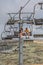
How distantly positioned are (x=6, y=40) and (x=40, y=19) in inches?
415

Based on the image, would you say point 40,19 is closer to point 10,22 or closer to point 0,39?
point 10,22

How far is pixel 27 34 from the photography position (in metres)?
18.2

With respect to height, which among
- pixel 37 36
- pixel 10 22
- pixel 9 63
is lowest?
pixel 37 36

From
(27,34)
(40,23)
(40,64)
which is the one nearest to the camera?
(40,64)

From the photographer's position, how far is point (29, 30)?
18.3 meters

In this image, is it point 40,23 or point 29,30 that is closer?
point 40,23

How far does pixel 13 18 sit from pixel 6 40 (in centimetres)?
836

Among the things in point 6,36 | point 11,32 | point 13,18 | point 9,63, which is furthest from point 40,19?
point 6,36

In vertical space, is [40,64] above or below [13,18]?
below

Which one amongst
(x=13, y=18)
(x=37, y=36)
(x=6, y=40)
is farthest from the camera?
(x=37, y=36)

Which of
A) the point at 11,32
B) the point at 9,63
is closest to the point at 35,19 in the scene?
the point at 9,63

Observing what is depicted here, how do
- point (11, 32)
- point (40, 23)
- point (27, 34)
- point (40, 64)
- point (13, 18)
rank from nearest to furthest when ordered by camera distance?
1. point (40, 64)
2. point (40, 23)
3. point (13, 18)
4. point (27, 34)
5. point (11, 32)

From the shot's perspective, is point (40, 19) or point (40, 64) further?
point (40, 19)

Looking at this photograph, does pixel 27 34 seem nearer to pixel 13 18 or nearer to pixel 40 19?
pixel 13 18
